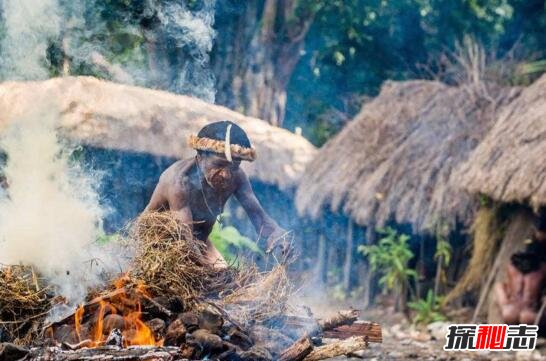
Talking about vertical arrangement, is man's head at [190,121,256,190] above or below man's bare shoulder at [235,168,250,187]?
above

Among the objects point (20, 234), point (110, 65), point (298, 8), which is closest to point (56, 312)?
point (20, 234)

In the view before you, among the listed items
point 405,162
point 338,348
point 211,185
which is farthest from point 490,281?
point 338,348

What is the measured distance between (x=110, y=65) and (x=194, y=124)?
4.08ft

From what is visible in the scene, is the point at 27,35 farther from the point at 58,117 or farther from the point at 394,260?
the point at 394,260

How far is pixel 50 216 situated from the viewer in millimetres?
5254

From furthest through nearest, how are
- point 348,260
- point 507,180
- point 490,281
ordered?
point 348,260
point 490,281
point 507,180

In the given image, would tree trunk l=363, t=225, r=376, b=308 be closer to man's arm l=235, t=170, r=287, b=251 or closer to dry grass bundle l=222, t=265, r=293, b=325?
man's arm l=235, t=170, r=287, b=251

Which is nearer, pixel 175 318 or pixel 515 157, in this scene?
pixel 175 318

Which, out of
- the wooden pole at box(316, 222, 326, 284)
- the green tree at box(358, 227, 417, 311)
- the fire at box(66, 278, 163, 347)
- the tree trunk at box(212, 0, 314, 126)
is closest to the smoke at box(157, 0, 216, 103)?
the fire at box(66, 278, 163, 347)

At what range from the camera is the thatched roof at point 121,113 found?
7.50 m

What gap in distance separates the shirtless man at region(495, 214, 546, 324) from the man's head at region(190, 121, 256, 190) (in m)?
4.83

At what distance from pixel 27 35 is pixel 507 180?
4.92m

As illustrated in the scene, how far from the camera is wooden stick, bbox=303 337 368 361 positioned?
4457 millimetres

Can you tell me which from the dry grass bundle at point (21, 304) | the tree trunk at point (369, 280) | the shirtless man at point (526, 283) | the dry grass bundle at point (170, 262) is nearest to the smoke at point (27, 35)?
the dry grass bundle at point (170, 262)
